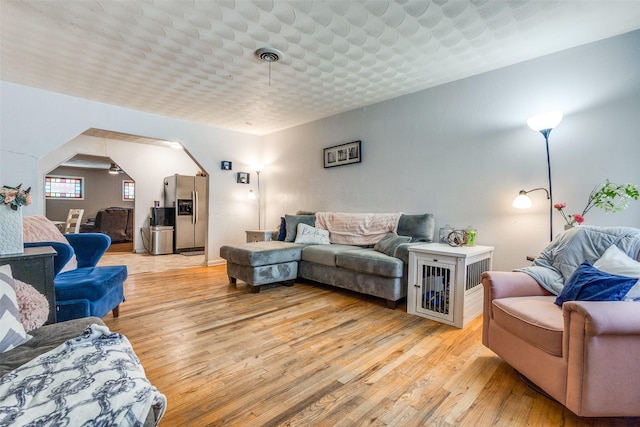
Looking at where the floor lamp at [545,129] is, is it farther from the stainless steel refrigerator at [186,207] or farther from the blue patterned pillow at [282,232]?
the stainless steel refrigerator at [186,207]

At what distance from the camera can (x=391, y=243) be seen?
3092 millimetres

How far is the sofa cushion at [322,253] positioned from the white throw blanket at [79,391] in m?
2.34

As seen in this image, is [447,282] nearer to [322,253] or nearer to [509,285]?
[509,285]

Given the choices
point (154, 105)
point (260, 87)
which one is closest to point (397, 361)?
point (260, 87)

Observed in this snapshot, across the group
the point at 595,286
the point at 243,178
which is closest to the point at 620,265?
the point at 595,286

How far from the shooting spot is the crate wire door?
8.16 feet

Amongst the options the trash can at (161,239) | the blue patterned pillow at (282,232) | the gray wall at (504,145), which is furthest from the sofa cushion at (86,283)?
the trash can at (161,239)

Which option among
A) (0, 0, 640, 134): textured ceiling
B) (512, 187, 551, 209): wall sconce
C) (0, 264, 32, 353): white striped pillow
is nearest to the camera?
(0, 264, 32, 353): white striped pillow

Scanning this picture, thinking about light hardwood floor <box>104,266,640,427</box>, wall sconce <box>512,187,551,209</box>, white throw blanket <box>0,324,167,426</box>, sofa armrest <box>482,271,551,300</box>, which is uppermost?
wall sconce <box>512,187,551,209</box>

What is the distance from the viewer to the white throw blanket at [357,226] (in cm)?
357

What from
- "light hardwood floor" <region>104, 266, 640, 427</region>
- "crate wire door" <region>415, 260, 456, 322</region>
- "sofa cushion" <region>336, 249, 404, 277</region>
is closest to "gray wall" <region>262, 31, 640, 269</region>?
"crate wire door" <region>415, 260, 456, 322</region>

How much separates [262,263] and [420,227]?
184 centimetres

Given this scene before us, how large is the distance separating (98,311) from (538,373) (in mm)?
2799

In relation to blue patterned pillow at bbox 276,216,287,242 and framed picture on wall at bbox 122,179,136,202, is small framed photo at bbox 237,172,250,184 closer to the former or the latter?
blue patterned pillow at bbox 276,216,287,242
